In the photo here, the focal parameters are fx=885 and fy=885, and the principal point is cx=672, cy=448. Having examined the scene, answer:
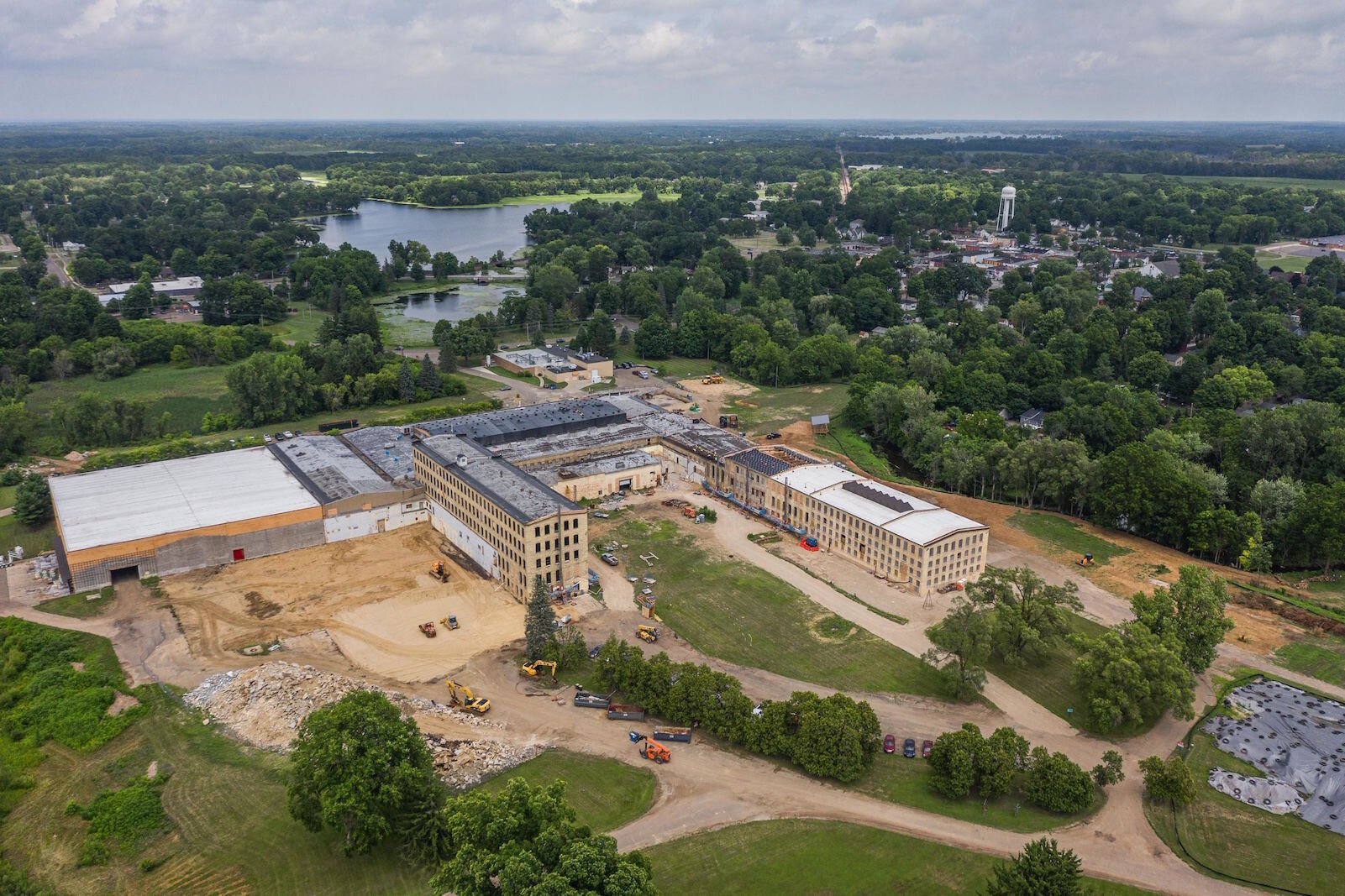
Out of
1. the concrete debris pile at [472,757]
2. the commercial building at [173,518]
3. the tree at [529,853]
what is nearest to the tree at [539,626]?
the concrete debris pile at [472,757]

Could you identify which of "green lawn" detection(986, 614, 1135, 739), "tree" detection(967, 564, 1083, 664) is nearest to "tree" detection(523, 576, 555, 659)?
"tree" detection(967, 564, 1083, 664)

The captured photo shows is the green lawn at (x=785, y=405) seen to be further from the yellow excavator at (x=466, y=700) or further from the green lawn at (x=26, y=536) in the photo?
the green lawn at (x=26, y=536)

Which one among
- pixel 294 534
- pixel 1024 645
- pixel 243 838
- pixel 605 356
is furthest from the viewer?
pixel 605 356

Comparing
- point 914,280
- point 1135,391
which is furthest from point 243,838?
point 914,280

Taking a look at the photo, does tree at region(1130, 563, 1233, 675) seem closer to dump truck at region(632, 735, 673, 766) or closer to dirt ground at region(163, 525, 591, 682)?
dump truck at region(632, 735, 673, 766)

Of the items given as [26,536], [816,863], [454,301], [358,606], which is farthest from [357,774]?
[454,301]

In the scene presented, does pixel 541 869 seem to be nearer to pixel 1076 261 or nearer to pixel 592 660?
pixel 592 660
